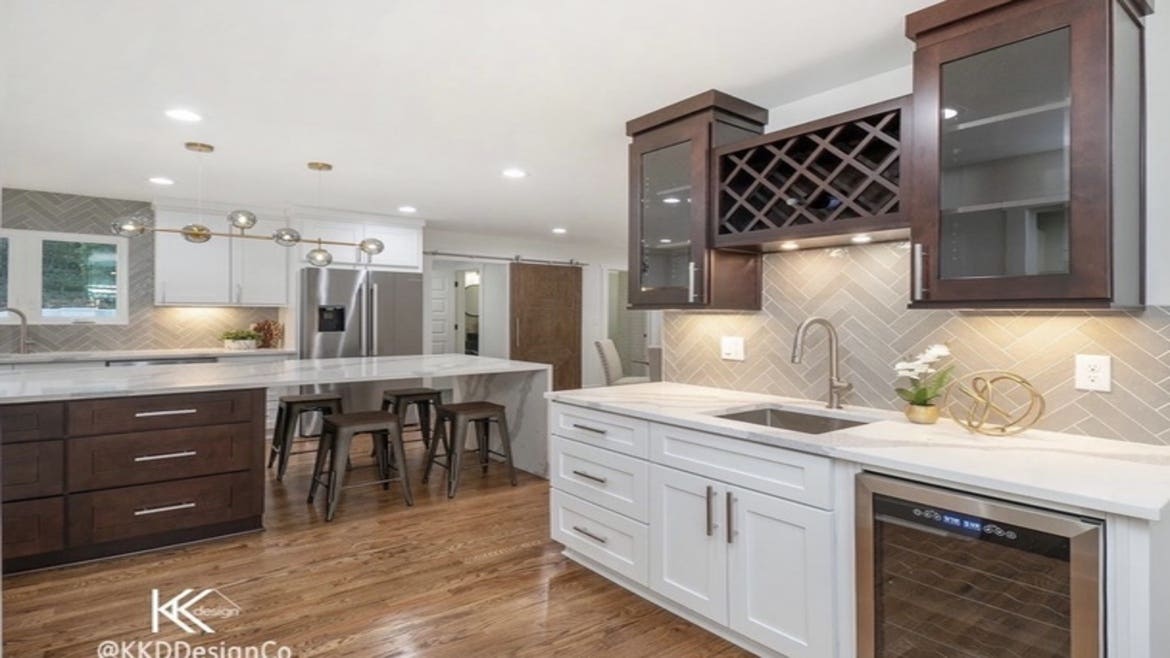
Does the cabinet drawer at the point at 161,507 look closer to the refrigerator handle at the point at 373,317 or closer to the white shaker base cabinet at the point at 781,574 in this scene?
the white shaker base cabinet at the point at 781,574

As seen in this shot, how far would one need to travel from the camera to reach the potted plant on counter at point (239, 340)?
541 cm

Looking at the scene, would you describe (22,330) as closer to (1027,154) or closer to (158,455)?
(158,455)

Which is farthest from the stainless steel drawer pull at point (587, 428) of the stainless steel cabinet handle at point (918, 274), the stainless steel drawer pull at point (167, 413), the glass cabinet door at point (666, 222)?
the stainless steel drawer pull at point (167, 413)

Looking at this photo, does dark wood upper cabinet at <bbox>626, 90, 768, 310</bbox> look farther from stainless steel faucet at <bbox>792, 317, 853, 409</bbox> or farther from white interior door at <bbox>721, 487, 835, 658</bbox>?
white interior door at <bbox>721, 487, 835, 658</bbox>

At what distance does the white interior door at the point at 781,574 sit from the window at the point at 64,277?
5.53 metres

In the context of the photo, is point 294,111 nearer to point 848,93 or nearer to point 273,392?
point 848,93

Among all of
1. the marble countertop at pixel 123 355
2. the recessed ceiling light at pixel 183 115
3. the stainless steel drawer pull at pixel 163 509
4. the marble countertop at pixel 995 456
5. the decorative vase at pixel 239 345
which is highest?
the recessed ceiling light at pixel 183 115

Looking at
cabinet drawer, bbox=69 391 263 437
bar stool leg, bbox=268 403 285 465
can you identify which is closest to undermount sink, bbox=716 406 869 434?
cabinet drawer, bbox=69 391 263 437

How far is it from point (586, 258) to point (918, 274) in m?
6.57

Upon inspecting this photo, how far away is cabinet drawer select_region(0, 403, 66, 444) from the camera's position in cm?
256

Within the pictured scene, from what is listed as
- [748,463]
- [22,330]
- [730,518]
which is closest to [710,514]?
[730,518]

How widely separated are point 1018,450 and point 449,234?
243 inches

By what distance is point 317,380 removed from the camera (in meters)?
3.35

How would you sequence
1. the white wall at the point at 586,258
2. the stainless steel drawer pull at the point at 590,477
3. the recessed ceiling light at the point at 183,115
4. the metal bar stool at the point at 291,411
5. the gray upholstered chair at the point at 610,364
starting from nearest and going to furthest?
the stainless steel drawer pull at the point at 590,477, the recessed ceiling light at the point at 183,115, the metal bar stool at the point at 291,411, the gray upholstered chair at the point at 610,364, the white wall at the point at 586,258
